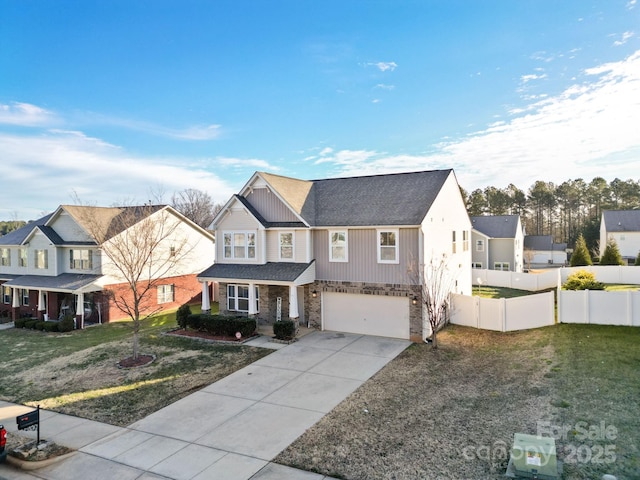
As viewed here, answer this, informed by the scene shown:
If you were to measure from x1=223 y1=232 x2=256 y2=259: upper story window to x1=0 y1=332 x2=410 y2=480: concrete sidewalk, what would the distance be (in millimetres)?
7462

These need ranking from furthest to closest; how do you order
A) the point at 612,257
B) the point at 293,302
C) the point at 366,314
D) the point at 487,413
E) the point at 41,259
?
the point at 612,257, the point at 41,259, the point at 293,302, the point at 366,314, the point at 487,413

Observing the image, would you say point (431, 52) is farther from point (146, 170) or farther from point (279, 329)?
point (146, 170)

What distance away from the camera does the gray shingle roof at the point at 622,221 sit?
4716 cm

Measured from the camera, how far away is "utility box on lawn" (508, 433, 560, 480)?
23.1 ft

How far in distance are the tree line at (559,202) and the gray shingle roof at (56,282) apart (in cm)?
5928

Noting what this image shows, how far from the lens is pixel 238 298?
22.2m

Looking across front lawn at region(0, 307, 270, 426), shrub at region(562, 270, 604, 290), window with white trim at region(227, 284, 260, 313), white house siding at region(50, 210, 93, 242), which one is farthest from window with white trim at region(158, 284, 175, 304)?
shrub at region(562, 270, 604, 290)

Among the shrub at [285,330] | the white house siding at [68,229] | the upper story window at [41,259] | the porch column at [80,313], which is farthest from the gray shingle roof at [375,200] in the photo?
the upper story window at [41,259]

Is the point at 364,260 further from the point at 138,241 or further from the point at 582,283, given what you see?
the point at 138,241

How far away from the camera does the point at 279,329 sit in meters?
18.6

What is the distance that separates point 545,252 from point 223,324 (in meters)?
53.6

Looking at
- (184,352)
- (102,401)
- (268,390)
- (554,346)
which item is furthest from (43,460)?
(554,346)

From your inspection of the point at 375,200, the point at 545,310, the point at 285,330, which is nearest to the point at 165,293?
the point at 285,330

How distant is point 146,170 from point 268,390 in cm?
2398
